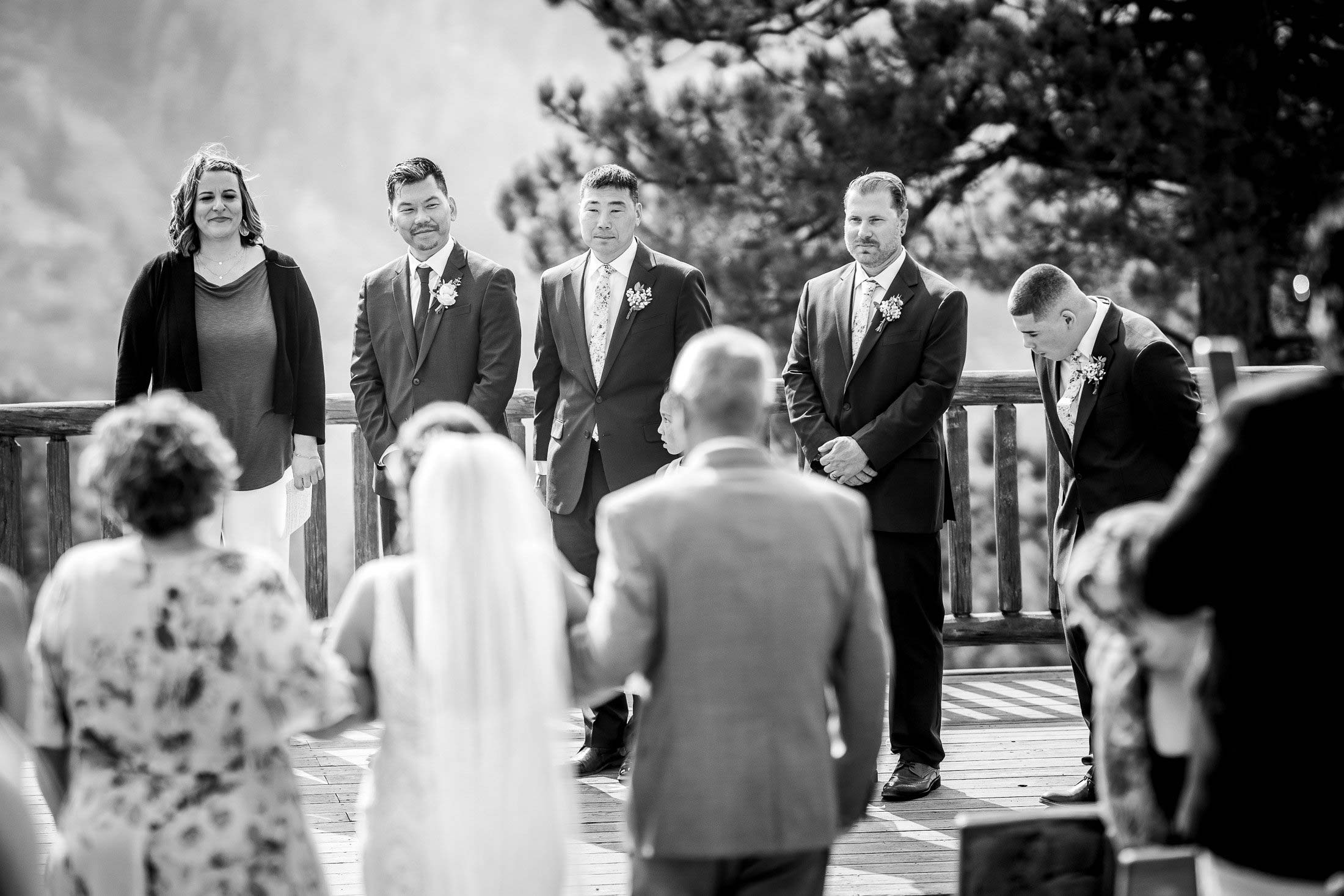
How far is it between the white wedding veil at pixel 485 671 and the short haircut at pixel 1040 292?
1955 millimetres

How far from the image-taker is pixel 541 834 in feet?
7.58

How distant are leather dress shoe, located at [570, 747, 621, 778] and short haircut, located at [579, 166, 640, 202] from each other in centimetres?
163

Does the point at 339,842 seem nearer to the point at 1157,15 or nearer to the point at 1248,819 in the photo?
the point at 1248,819

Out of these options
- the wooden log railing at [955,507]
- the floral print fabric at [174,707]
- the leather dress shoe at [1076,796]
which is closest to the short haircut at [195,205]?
the wooden log railing at [955,507]

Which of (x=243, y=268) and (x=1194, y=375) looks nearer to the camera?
(x=243, y=268)

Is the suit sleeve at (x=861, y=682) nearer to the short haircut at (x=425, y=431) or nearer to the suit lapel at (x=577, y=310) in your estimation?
the short haircut at (x=425, y=431)

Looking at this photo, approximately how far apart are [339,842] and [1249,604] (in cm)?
249

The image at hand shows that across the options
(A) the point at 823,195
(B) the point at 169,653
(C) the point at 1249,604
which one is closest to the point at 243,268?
(B) the point at 169,653

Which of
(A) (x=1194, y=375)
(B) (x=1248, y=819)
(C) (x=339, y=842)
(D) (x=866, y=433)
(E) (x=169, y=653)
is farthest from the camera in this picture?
(A) (x=1194, y=375)

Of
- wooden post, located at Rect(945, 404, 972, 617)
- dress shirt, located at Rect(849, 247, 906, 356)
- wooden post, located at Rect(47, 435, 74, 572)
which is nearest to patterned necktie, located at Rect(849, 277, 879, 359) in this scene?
dress shirt, located at Rect(849, 247, 906, 356)

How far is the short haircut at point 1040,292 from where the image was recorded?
12.6 ft

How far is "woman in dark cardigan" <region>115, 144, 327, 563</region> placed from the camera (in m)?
4.29

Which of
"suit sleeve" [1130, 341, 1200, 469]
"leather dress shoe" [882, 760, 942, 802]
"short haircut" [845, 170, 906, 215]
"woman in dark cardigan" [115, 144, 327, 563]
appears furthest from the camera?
"woman in dark cardigan" [115, 144, 327, 563]

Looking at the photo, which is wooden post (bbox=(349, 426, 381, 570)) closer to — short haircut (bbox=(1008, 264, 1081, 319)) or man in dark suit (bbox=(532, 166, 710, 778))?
man in dark suit (bbox=(532, 166, 710, 778))
